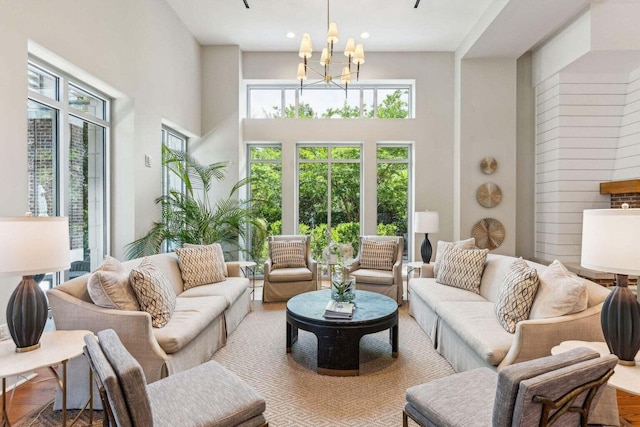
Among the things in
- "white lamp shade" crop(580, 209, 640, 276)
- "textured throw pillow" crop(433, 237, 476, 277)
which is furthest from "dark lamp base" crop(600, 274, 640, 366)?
"textured throw pillow" crop(433, 237, 476, 277)

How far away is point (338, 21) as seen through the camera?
Answer: 16.8 ft

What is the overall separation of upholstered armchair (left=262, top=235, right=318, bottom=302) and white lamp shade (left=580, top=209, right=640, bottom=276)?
3.47 metres

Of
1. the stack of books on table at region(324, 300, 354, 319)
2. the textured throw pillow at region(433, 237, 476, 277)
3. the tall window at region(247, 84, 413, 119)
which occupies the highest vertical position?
the tall window at region(247, 84, 413, 119)

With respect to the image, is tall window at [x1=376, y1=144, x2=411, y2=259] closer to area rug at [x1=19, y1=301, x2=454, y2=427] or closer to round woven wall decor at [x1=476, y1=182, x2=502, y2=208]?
round woven wall decor at [x1=476, y1=182, x2=502, y2=208]

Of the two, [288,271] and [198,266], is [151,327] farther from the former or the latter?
[288,271]

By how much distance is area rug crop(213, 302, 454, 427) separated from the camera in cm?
229

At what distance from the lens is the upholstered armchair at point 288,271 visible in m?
4.82

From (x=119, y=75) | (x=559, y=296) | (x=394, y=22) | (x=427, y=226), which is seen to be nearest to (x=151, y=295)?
(x=119, y=75)

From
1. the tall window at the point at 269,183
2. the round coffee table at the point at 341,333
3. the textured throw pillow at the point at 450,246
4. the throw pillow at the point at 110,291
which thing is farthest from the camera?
the tall window at the point at 269,183

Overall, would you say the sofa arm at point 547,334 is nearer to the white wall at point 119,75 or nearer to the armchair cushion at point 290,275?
the armchair cushion at point 290,275

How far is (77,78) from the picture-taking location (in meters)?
3.33

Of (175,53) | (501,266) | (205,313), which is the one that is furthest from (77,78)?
(501,266)

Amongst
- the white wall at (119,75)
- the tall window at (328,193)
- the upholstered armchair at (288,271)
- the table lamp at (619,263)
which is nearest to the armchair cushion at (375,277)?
the upholstered armchair at (288,271)

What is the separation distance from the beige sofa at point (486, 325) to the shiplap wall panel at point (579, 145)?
2.26 meters
